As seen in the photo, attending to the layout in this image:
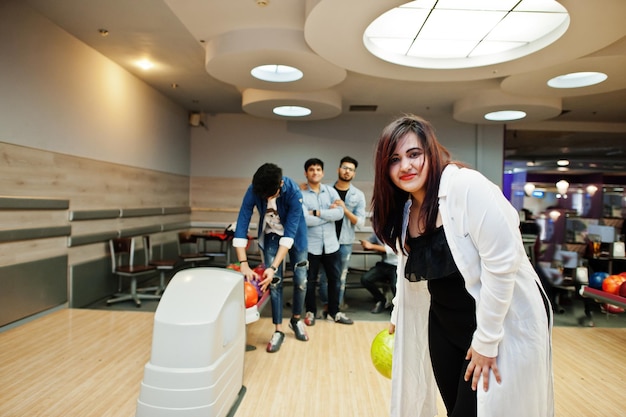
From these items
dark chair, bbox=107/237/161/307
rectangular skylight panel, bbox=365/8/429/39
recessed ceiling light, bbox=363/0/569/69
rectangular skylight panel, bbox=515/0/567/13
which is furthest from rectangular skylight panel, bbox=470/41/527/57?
dark chair, bbox=107/237/161/307

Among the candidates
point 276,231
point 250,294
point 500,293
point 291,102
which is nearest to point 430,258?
point 500,293

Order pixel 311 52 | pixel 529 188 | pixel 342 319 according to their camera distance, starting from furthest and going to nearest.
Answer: pixel 529 188 → pixel 311 52 → pixel 342 319

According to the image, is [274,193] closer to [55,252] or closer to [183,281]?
[183,281]

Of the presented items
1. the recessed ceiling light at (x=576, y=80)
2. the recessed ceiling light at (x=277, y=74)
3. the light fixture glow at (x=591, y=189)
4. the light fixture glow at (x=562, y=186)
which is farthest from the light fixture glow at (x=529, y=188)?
the recessed ceiling light at (x=277, y=74)

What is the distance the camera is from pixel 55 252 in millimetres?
3904

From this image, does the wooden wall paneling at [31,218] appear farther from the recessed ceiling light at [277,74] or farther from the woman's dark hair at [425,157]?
the woman's dark hair at [425,157]

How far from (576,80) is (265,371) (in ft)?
16.0

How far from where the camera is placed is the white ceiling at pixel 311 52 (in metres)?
3.35

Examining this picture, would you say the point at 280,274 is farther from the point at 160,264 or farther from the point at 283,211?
the point at 160,264

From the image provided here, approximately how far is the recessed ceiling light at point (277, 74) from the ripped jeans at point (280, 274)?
7.94 feet

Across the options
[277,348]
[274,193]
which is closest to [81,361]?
[277,348]

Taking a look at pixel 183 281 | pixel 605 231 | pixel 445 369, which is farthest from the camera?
pixel 605 231

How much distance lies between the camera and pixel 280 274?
3127 mm

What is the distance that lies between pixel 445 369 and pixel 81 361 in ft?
8.28
